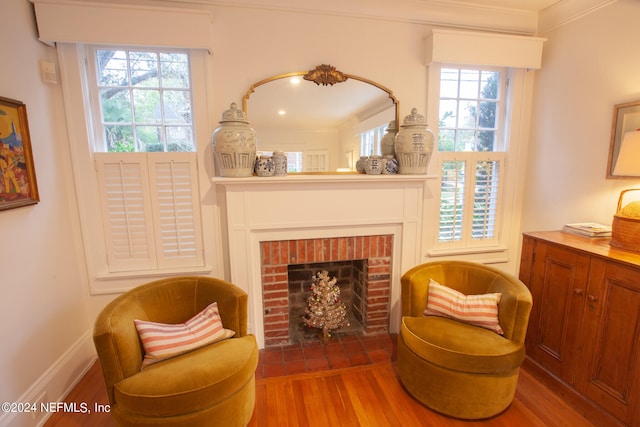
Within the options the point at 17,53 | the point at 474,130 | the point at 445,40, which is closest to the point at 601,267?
the point at 474,130

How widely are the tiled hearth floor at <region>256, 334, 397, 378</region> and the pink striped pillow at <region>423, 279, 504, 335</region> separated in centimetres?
59

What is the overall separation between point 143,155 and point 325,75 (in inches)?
56.6

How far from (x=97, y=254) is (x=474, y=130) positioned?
125 inches

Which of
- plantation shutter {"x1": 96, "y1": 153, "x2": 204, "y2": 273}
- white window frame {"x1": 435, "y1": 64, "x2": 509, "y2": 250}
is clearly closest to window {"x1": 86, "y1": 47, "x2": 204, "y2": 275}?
plantation shutter {"x1": 96, "y1": 153, "x2": 204, "y2": 273}

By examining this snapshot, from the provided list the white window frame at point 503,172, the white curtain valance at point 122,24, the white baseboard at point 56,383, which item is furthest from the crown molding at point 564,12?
the white baseboard at point 56,383

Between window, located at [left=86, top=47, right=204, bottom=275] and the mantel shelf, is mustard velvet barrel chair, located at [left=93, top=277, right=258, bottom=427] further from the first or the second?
the mantel shelf

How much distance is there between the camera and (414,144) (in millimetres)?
2275

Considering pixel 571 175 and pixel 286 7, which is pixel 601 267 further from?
pixel 286 7

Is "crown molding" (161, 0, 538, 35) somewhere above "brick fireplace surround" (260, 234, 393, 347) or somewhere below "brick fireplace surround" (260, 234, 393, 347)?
above

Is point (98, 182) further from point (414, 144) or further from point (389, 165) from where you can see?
point (414, 144)

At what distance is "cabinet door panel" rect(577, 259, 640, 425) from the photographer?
5.13ft

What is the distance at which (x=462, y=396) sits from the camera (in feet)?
5.53

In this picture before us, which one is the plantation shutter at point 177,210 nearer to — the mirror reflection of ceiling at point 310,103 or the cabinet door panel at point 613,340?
the mirror reflection of ceiling at point 310,103

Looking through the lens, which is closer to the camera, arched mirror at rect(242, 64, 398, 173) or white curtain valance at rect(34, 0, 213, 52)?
white curtain valance at rect(34, 0, 213, 52)
